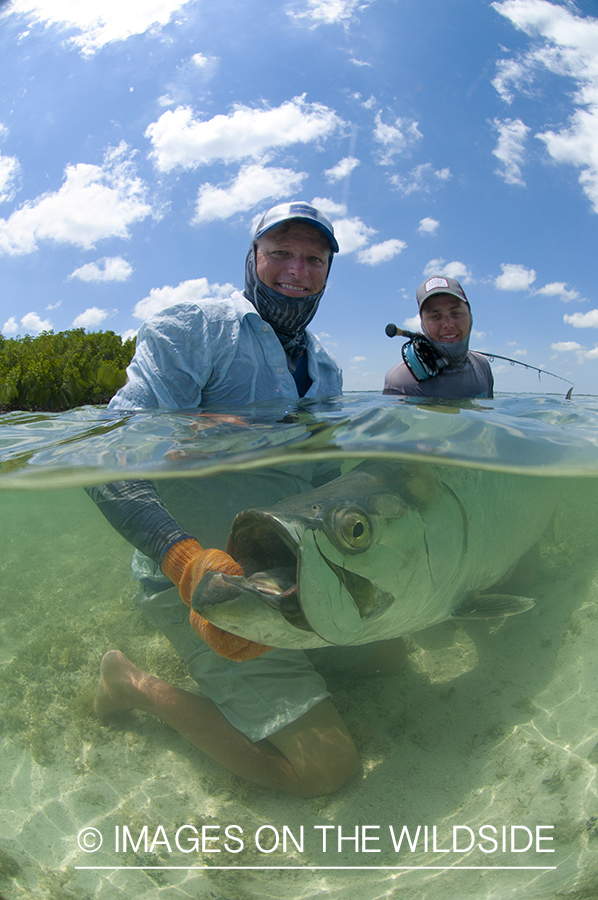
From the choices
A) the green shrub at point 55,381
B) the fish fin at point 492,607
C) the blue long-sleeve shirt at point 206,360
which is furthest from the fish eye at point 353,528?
the green shrub at point 55,381

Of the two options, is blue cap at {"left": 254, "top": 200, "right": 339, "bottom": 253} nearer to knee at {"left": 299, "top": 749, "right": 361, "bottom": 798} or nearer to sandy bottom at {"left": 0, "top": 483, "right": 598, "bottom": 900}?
sandy bottom at {"left": 0, "top": 483, "right": 598, "bottom": 900}

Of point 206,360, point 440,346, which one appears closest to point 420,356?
point 440,346

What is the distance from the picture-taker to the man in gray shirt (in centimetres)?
546

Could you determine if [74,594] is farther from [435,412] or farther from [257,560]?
[435,412]

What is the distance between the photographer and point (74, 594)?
15.1 feet

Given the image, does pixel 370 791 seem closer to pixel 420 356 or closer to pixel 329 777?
pixel 329 777

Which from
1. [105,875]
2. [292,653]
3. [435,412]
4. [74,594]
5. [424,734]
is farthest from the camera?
[74,594]

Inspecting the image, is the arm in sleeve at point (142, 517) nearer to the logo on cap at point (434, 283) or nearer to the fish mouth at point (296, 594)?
the fish mouth at point (296, 594)

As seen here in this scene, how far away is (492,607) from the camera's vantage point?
281cm

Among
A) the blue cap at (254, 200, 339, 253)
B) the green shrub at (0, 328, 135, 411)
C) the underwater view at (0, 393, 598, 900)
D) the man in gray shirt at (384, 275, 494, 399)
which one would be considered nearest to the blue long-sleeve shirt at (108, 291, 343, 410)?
the underwater view at (0, 393, 598, 900)

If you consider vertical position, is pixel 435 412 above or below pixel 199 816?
above

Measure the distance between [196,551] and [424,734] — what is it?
161 centimetres

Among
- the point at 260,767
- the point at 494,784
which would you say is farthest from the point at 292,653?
the point at 494,784

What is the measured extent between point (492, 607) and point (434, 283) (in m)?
4.05
